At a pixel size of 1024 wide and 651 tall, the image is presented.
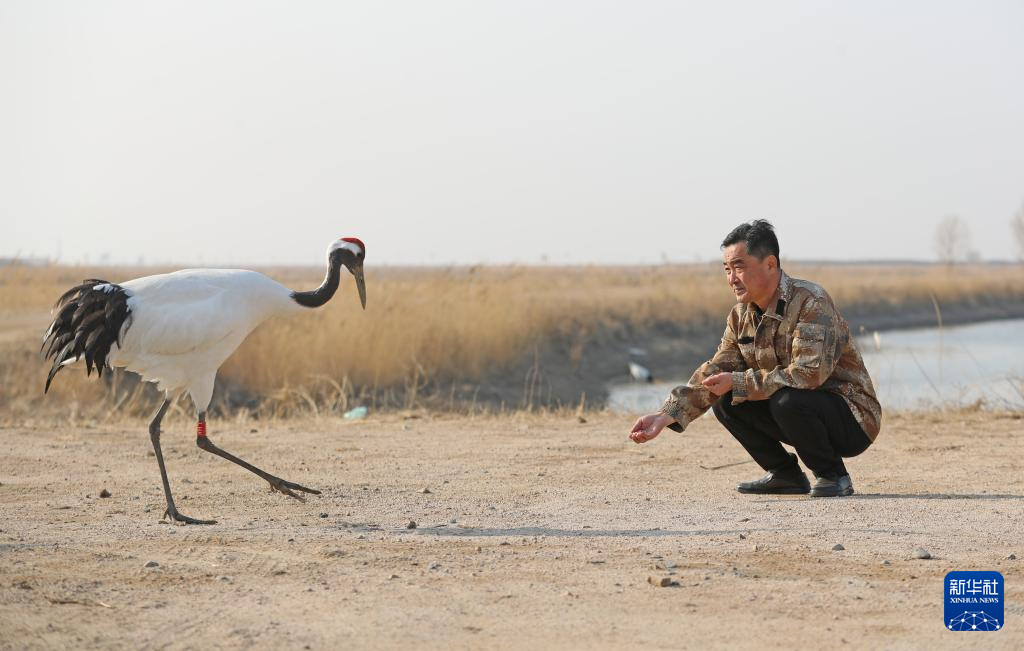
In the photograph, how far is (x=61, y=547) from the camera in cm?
534

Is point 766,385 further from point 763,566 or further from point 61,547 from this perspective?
point 61,547

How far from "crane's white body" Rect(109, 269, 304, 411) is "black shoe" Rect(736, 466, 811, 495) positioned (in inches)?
124

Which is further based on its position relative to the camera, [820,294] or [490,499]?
[490,499]

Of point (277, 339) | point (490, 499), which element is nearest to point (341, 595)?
point (490, 499)

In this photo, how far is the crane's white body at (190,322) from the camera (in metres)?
6.80

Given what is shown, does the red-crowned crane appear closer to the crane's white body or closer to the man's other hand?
the crane's white body

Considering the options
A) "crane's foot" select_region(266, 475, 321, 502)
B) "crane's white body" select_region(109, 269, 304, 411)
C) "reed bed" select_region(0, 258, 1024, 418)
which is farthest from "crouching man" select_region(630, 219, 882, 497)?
"reed bed" select_region(0, 258, 1024, 418)

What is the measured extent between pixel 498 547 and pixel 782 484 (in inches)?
79.3

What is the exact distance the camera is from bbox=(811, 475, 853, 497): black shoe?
6340 mm

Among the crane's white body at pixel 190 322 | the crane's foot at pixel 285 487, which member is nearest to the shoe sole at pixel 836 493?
the crane's foot at pixel 285 487

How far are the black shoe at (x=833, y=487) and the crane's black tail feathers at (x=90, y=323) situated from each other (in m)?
4.11

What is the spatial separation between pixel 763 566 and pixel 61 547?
3.20 m

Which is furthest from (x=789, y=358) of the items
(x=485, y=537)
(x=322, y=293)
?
(x=322, y=293)

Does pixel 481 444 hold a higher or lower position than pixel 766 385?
lower
